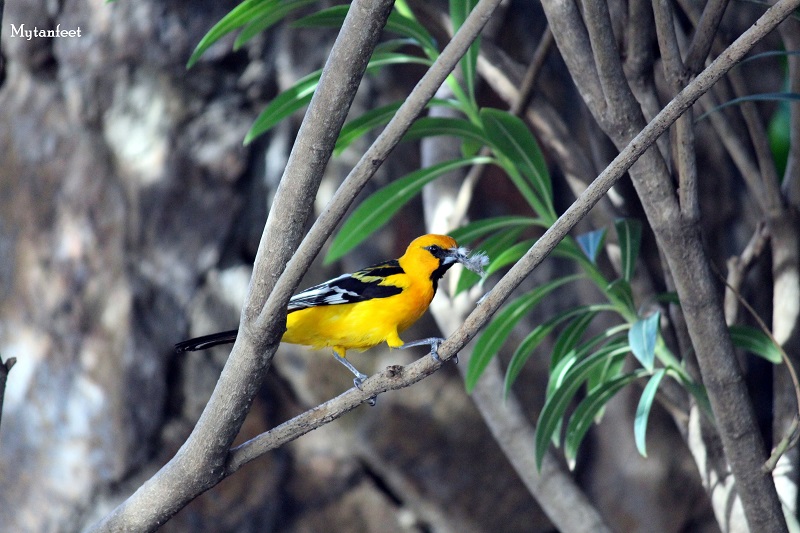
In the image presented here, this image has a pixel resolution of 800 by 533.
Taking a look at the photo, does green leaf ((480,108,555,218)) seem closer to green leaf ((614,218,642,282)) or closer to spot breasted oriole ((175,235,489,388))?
green leaf ((614,218,642,282))

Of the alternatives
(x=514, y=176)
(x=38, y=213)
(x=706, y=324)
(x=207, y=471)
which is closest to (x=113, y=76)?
(x=38, y=213)

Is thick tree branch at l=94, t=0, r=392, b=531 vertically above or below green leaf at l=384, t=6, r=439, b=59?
below

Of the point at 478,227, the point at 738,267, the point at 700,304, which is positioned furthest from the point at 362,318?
the point at 738,267

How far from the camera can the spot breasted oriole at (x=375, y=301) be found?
179 centimetres

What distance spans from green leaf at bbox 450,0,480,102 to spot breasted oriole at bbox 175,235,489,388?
555 millimetres

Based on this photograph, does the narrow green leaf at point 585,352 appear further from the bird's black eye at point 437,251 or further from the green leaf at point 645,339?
the bird's black eye at point 437,251

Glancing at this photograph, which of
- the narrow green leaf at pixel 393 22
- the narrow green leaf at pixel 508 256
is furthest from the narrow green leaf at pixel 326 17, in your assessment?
the narrow green leaf at pixel 508 256

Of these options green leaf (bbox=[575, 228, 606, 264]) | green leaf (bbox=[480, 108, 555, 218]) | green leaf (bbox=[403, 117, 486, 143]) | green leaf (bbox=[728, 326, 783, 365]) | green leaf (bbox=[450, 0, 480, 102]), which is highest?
green leaf (bbox=[450, 0, 480, 102])

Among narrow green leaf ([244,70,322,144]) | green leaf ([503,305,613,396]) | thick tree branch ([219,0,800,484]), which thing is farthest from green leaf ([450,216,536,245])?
thick tree branch ([219,0,800,484])

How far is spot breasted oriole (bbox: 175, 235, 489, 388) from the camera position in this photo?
179 cm

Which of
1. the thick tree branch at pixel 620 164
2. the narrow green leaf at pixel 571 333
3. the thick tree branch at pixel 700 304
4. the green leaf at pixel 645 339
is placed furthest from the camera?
the narrow green leaf at pixel 571 333

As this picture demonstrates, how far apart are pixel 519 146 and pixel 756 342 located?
0.80 m

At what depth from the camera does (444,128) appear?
2055 millimetres

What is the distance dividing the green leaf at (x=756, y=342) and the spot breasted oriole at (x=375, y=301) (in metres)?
0.78
